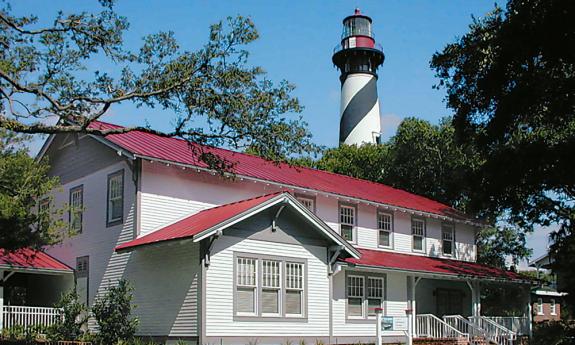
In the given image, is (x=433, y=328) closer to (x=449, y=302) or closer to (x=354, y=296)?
(x=449, y=302)

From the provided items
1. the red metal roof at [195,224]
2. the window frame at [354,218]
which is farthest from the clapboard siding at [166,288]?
the window frame at [354,218]

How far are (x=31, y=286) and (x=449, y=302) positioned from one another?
60.3 feet

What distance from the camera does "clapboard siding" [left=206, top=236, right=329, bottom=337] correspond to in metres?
21.5

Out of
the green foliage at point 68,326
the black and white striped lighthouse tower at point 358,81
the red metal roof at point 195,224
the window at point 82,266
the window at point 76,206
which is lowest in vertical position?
the green foliage at point 68,326

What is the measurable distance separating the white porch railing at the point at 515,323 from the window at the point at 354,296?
749 cm

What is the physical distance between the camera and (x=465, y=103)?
23656mm

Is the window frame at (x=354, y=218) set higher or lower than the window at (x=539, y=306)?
higher

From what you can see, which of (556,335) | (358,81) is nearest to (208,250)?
(556,335)

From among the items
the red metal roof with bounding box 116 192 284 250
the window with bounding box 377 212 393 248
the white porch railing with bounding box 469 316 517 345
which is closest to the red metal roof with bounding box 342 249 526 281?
the window with bounding box 377 212 393 248

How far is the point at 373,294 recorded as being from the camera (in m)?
28.7

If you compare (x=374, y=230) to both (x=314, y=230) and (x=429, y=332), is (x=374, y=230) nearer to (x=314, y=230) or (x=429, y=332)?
(x=429, y=332)

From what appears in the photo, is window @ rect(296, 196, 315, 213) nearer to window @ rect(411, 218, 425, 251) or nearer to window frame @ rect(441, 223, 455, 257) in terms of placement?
window @ rect(411, 218, 425, 251)

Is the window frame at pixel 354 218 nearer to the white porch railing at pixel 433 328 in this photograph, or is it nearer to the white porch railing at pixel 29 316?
the white porch railing at pixel 433 328

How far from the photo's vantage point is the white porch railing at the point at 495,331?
3027 cm
